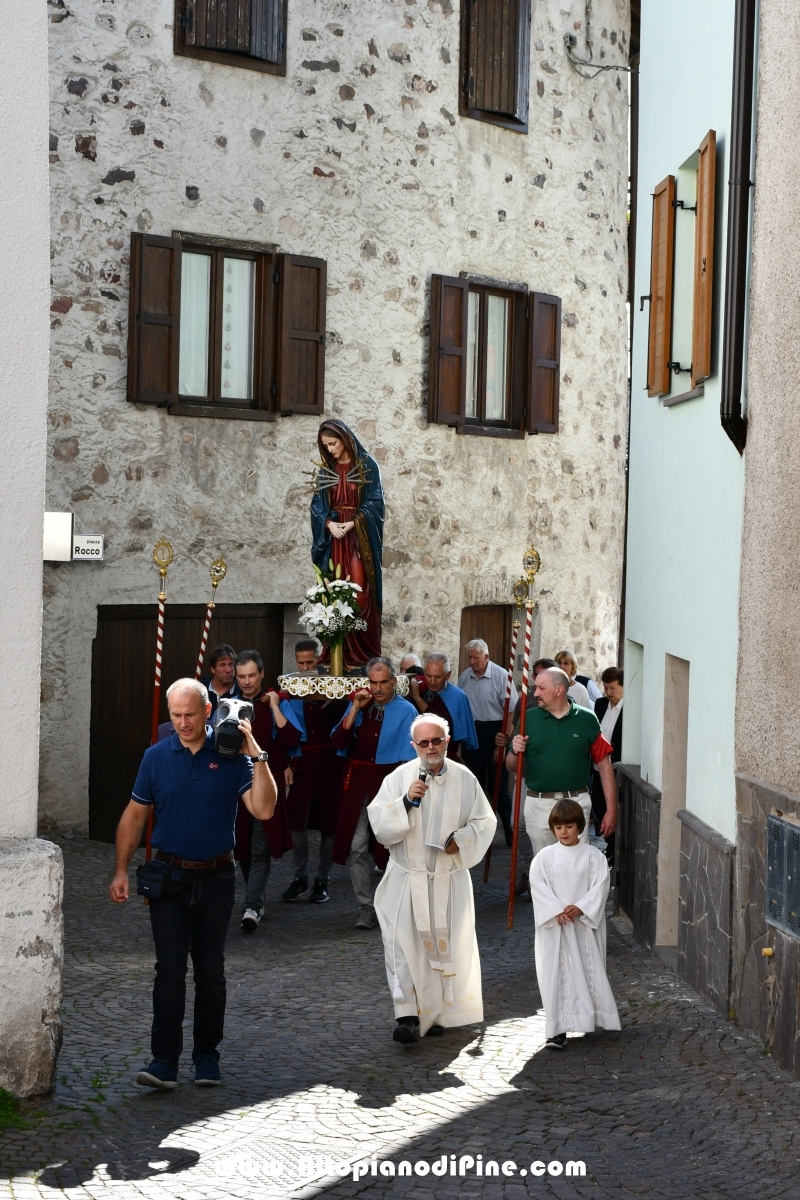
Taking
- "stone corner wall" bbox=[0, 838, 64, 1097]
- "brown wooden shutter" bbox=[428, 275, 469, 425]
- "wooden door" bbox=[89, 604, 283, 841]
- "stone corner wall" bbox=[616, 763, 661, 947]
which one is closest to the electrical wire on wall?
"brown wooden shutter" bbox=[428, 275, 469, 425]

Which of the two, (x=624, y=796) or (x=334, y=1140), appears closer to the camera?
(x=334, y=1140)

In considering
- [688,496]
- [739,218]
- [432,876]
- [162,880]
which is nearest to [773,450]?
[739,218]

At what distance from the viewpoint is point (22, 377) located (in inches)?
278

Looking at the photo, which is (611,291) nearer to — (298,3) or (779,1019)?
(298,3)

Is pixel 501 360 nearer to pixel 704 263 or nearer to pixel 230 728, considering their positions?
pixel 704 263

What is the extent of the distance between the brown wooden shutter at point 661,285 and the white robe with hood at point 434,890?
3.79 m

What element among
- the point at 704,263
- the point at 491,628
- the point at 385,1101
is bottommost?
the point at 385,1101

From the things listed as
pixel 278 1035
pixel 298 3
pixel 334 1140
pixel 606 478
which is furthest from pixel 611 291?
pixel 334 1140

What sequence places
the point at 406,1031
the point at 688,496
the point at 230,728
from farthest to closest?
the point at 688,496 < the point at 406,1031 < the point at 230,728

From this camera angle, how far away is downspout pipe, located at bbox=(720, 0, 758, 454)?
859 cm

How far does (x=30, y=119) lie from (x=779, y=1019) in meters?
5.32

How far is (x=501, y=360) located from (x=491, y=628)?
9.71 feet

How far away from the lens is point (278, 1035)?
8.25 metres

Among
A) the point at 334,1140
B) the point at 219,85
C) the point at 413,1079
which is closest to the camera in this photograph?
the point at 334,1140
